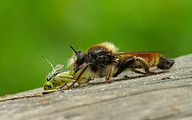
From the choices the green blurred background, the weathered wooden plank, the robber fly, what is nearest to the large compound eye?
the robber fly

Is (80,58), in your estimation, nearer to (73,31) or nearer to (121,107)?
(121,107)

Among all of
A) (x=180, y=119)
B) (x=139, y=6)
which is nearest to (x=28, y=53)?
(x=139, y=6)

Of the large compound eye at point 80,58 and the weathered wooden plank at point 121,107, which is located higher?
the large compound eye at point 80,58

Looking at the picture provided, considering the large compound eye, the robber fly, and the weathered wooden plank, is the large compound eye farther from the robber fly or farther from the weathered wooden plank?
the weathered wooden plank

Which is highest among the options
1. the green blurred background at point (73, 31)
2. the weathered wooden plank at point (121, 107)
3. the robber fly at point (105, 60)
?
the green blurred background at point (73, 31)

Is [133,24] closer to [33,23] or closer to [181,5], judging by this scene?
[181,5]

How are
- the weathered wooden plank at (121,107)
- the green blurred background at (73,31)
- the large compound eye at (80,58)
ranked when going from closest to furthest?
the weathered wooden plank at (121,107) < the large compound eye at (80,58) < the green blurred background at (73,31)

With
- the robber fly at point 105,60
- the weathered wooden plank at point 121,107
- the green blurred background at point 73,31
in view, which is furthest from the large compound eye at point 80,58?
the green blurred background at point 73,31

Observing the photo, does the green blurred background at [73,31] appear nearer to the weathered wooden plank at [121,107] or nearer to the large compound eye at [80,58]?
the large compound eye at [80,58]

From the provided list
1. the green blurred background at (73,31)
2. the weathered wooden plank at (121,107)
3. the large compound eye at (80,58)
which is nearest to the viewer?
the weathered wooden plank at (121,107)
